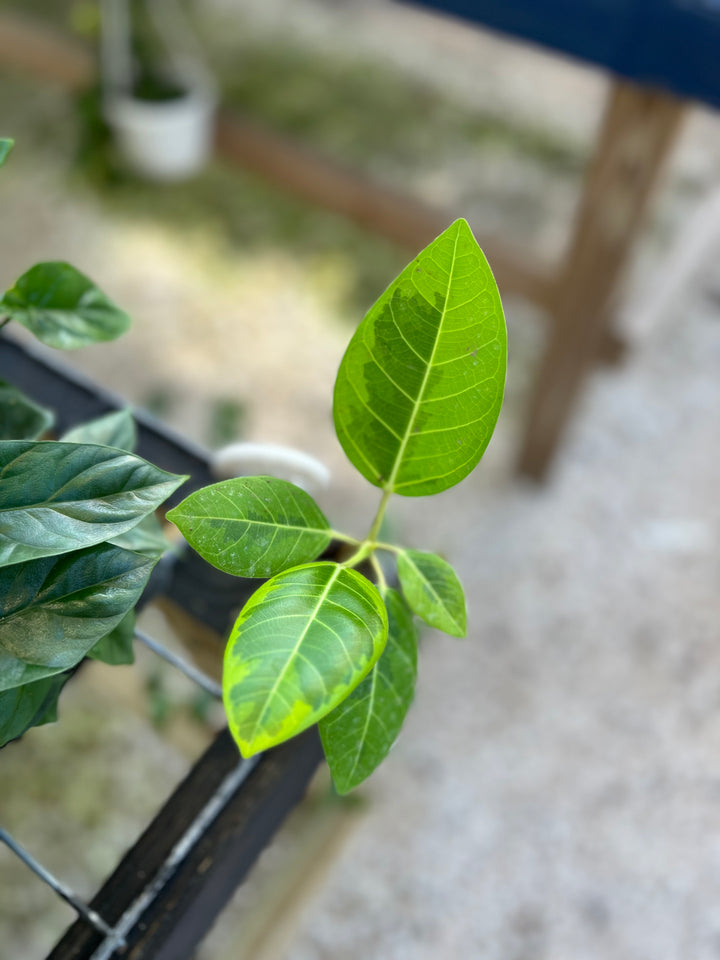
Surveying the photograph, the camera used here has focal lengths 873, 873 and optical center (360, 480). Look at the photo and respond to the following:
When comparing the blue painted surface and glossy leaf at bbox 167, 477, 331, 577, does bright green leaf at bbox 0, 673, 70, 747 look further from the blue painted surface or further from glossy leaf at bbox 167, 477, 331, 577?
the blue painted surface

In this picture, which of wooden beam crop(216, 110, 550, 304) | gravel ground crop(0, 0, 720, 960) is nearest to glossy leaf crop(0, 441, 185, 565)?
gravel ground crop(0, 0, 720, 960)

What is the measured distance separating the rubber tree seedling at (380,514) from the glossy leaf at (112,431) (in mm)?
176

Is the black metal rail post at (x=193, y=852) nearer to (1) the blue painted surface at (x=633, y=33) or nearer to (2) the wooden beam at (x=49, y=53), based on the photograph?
(1) the blue painted surface at (x=633, y=33)

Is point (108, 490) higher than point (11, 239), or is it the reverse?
point (108, 490)

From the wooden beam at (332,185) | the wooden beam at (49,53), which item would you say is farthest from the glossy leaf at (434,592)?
the wooden beam at (49,53)

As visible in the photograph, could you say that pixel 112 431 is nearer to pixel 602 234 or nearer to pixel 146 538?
pixel 146 538

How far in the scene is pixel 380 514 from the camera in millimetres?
598

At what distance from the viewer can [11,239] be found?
253 cm

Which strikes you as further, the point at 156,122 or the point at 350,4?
the point at 350,4

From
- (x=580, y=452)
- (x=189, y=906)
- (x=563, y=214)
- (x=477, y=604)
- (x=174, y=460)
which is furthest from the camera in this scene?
(x=563, y=214)

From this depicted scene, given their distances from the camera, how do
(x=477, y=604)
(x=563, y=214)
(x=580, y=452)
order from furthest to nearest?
(x=563, y=214), (x=580, y=452), (x=477, y=604)

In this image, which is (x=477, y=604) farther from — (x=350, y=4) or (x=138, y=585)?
(x=350, y=4)

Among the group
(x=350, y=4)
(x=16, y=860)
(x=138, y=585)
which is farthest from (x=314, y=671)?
(x=350, y=4)

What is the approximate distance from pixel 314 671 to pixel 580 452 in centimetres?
182
